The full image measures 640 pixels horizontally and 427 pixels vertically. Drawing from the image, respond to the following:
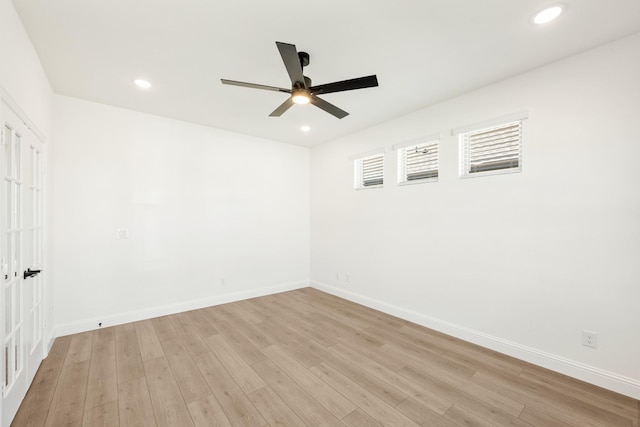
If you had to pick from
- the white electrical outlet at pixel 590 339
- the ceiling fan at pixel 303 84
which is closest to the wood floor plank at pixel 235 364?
the ceiling fan at pixel 303 84

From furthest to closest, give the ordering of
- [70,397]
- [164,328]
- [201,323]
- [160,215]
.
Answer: [160,215] → [201,323] → [164,328] → [70,397]

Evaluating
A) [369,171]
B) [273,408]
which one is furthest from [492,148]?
[273,408]

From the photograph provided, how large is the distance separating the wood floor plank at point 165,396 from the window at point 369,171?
3450 mm

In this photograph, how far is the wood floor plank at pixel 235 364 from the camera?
2.29 meters

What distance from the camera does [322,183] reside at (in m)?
5.23

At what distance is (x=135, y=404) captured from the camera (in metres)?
2.04

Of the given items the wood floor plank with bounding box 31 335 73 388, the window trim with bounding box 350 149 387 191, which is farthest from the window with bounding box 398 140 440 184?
the wood floor plank with bounding box 31 335 73 388

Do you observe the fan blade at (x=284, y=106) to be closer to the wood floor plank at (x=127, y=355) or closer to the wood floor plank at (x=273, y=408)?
the wood floor plank at (x=273, y=408)

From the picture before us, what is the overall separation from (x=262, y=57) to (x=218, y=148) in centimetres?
230

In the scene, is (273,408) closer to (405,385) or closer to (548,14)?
(405,385)

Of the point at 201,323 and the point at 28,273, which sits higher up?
the point at 28,273

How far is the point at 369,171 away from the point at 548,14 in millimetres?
2748

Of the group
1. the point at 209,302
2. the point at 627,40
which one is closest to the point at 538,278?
the point at 627,40

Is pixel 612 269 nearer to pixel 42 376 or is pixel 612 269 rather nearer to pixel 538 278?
pixel 538 278
